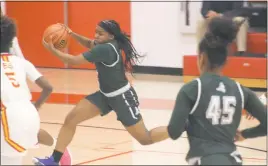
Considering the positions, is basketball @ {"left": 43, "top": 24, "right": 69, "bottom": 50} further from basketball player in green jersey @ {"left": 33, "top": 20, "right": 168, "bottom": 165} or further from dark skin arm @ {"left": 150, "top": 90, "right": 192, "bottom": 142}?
dark skin arm @ {"left": 150, "top": 90, "right": 192, "bottom": 142}

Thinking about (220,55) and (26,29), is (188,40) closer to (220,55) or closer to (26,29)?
(26,29)

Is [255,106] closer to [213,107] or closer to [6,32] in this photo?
[213,107]

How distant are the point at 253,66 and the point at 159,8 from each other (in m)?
2.58

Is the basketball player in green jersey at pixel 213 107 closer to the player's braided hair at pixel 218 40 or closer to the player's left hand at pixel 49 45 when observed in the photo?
the player's braided hair at pixel 218 40

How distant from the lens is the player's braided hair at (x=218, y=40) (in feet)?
11.5

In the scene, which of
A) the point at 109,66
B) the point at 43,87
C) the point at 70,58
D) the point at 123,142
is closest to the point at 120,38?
the point at 109,66

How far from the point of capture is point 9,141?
3934 mm

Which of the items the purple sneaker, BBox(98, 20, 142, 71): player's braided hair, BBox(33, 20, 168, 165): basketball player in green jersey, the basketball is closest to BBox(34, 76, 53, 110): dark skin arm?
BBox(33, 20, 168, 165): basketball player in green jersey

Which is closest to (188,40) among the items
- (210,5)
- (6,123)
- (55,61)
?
(210,5)

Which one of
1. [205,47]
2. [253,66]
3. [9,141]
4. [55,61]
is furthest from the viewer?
[55,61]

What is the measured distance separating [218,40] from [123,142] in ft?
12.2

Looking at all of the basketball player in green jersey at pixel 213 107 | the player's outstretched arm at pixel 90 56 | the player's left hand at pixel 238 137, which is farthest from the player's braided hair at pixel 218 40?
the player's outstretched arm at pixel 90 56

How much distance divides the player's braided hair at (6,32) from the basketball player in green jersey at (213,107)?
4.17ft

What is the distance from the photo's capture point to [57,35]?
588 centimetres
